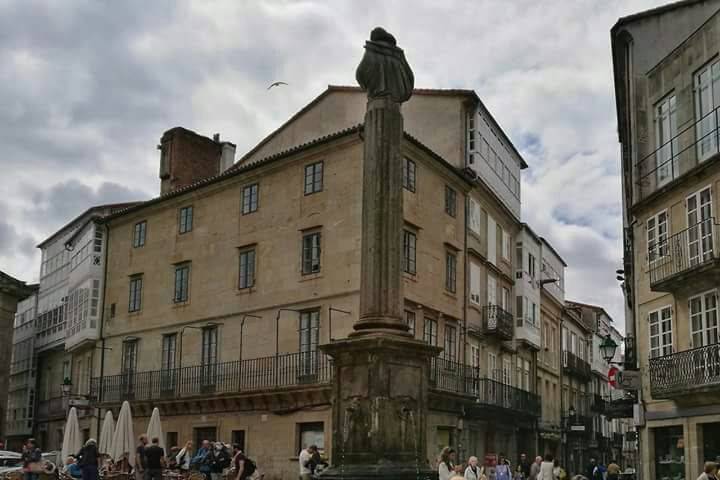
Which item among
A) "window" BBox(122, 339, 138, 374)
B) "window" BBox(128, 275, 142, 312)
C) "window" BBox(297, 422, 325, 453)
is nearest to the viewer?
"window" BBox(297, 422, 325, 453)

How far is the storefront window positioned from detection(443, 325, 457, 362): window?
8.50 meters

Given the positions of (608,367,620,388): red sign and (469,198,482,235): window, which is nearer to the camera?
(608,367,620,388): red sign

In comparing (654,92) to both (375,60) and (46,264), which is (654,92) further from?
(46,264)

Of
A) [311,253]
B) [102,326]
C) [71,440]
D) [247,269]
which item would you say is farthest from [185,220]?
[71,440]

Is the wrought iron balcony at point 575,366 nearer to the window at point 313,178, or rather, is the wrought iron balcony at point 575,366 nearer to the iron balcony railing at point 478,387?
the iron balcony railing at point 478,387

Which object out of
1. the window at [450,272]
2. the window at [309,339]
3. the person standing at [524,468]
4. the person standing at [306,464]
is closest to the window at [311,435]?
the window at [309,339]

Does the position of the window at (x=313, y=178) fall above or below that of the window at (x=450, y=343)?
above

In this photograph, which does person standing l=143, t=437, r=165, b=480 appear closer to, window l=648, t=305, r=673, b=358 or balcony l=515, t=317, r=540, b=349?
window l=648, t=305, r=673, b=358

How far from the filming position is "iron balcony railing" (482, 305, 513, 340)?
35250 millimetres

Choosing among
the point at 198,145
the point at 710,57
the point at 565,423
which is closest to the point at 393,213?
the point at 710,57

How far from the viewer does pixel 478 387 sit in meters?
33.4

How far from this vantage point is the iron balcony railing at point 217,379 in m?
28.9

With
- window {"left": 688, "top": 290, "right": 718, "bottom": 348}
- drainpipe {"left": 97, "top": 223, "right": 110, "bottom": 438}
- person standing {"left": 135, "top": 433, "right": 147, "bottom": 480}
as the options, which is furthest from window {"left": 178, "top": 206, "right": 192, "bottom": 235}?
window {"left": 688, "top": 290, "right": 718, "bottom": 348}

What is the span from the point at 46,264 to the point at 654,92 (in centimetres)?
3467
